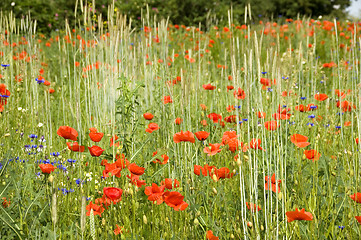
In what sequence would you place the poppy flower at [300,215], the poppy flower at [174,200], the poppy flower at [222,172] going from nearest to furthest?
the poppy flower at [300,215] → the poppy flower at [174,200] → the poppy flower at [222,172]

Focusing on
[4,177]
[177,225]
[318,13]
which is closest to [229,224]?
[177,225]

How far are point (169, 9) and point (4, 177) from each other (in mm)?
9631

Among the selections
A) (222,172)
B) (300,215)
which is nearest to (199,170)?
(222,172)

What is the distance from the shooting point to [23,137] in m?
2.21

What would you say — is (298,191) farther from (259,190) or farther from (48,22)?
(48,22)

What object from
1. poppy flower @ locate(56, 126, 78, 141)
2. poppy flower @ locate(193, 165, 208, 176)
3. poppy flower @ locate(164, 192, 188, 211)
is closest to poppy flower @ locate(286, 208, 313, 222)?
poppy flower @ locate(164, 192, 188, 211)

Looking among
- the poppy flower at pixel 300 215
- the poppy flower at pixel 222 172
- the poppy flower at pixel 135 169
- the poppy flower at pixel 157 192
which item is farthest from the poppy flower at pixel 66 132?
the poppy flower at pixel 300 215

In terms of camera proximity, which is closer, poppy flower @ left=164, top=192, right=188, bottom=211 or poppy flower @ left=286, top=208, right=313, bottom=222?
poppy flower @ left=286, top=208, right=313, bottom=222

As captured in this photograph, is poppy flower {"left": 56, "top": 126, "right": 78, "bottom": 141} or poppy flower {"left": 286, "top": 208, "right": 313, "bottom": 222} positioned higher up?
poppy flower {"left": 56, "top": 126, "right": 78, "bottom": 141}

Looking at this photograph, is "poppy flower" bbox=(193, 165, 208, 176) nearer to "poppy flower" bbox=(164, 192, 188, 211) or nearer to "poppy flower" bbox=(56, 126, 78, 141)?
"poppy flower" bbox=(164, 192, 188, 211)

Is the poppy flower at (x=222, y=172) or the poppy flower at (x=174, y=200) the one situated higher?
the poppy flower at (x=222, y=172)

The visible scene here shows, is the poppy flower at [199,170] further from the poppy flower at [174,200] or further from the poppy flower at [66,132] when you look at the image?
the poppy flower at [66,132]

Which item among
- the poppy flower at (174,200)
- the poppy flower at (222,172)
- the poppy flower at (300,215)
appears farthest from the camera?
the poppy flower at (222,172)

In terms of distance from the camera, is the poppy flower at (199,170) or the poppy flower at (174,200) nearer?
the poppy flower at (174,200)
